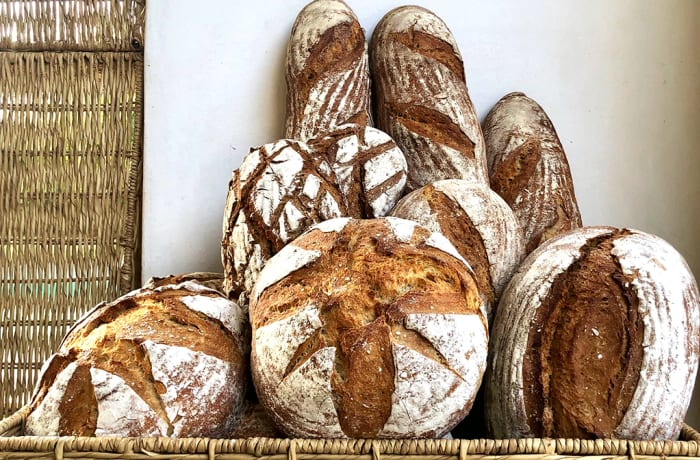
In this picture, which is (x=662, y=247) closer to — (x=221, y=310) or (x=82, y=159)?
(x=221, y=310)

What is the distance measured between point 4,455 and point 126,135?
99 cm

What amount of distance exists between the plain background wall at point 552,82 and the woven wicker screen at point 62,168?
150 millimetres

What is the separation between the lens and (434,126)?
61.3 inches

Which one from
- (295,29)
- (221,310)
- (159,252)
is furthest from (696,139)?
(159,252)

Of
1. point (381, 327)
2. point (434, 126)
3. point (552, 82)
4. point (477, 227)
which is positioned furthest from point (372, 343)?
point (552, 82)

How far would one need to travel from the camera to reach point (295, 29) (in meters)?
1.64

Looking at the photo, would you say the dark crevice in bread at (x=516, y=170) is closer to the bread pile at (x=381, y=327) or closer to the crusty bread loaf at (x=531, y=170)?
the crusty bread loaf at (x=531, y=170)

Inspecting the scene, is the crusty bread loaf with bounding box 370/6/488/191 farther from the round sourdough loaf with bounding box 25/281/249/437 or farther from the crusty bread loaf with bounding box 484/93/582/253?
the round sourdough loaf with bounding box 25/281/249/437

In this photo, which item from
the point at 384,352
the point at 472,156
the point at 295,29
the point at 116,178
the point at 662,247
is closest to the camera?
the point at 384,352

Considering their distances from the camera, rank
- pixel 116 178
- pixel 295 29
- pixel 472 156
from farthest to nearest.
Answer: pixel 116 178 < pixel 295 29 < pixel 472 156

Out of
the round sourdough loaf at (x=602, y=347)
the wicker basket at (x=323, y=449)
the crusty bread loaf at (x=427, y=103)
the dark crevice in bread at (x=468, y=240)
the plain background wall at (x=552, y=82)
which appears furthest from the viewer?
the plain background wall at (x=552, y=82)

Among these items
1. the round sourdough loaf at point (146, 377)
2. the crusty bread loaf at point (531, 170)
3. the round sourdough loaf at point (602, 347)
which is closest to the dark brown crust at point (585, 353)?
the round sourdough loaf at point (602, 347)

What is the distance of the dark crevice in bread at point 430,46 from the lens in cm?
159

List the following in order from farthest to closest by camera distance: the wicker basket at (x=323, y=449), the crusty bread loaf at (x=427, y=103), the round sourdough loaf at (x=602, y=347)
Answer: the crusty bread loaf at (x=427, y=103) → the round sourdough loaf at (x=602, y=347) → the wicker basket at (x=323, y=449)
